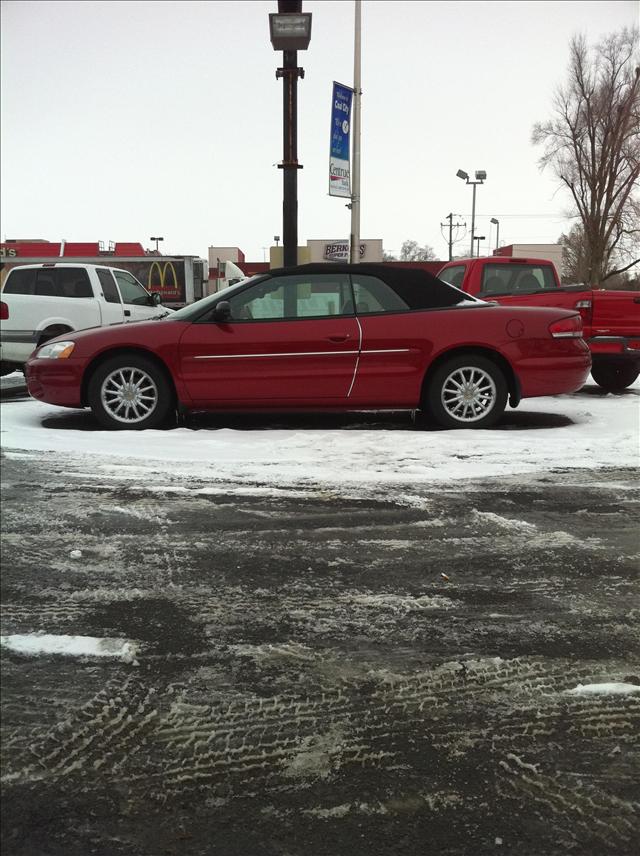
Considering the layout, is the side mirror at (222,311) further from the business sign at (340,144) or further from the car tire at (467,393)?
the business sign at (340,144)

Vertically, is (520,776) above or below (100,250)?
below

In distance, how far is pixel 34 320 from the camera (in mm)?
11047

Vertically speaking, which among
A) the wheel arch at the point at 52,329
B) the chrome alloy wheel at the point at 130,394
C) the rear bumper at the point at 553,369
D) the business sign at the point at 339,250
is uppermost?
the business sign at the point at 339,250

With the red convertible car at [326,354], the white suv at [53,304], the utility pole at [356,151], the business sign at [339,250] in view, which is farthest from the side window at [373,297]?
the business sign at [339,250]

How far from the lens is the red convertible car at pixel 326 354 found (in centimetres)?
645

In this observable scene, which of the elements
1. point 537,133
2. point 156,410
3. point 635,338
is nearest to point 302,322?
point 156,410

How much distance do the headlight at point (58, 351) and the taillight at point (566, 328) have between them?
4.26 meters

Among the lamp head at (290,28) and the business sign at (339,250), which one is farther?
the business sign at (339,250)

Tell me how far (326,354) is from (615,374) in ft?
18.1

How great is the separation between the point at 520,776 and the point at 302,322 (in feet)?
16.6

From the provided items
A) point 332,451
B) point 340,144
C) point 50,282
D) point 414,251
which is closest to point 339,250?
point 340,144

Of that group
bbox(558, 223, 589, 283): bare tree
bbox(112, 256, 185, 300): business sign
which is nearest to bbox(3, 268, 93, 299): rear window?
bbox(112, 256, 185, 300): business sign

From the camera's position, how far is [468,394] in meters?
6.50

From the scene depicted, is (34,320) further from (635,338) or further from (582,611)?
(582,611)
